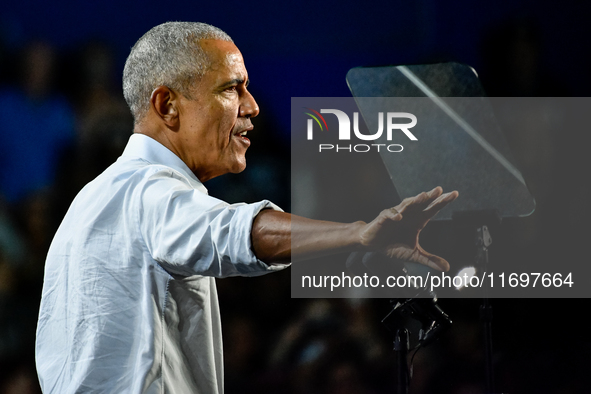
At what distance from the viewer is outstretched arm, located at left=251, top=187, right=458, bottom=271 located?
0.54 m

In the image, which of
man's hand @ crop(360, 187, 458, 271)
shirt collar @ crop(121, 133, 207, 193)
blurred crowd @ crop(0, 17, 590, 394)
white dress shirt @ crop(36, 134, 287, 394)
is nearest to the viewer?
man's hand @ crop(360, 187, 458, 271)

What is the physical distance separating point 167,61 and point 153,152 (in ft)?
0.50

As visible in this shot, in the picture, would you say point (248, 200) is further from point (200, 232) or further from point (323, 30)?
point (200, 232)

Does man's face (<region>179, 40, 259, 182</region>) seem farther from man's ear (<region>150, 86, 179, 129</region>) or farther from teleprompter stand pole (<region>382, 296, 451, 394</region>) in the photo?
teleprompter stand pole (<region>382, 296, 451, 394</region>)

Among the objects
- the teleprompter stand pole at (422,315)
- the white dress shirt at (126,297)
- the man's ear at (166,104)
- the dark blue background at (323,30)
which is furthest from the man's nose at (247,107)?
the dark blue background at (323,30)

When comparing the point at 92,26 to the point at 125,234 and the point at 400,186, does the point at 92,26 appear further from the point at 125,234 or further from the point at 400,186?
the point at 125,234

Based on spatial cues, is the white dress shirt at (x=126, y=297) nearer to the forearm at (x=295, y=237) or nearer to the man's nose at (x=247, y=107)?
the forearm at (x=295, y=237)

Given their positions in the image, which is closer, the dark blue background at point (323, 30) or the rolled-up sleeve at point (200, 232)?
the rolled-up sleeve at point (200, 232)

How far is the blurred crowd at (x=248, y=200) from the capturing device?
5.58ft

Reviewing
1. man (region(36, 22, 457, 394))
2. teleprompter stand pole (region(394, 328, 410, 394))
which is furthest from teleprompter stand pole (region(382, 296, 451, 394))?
man (region(36, 22, 457, 394))

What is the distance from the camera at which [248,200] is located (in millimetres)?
1777

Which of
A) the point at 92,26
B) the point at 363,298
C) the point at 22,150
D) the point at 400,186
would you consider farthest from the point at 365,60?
the point at 22,150

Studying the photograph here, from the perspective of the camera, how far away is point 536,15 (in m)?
1.72

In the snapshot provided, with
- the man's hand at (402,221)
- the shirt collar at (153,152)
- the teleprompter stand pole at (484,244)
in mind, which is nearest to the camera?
the man's hand at (402,221)
